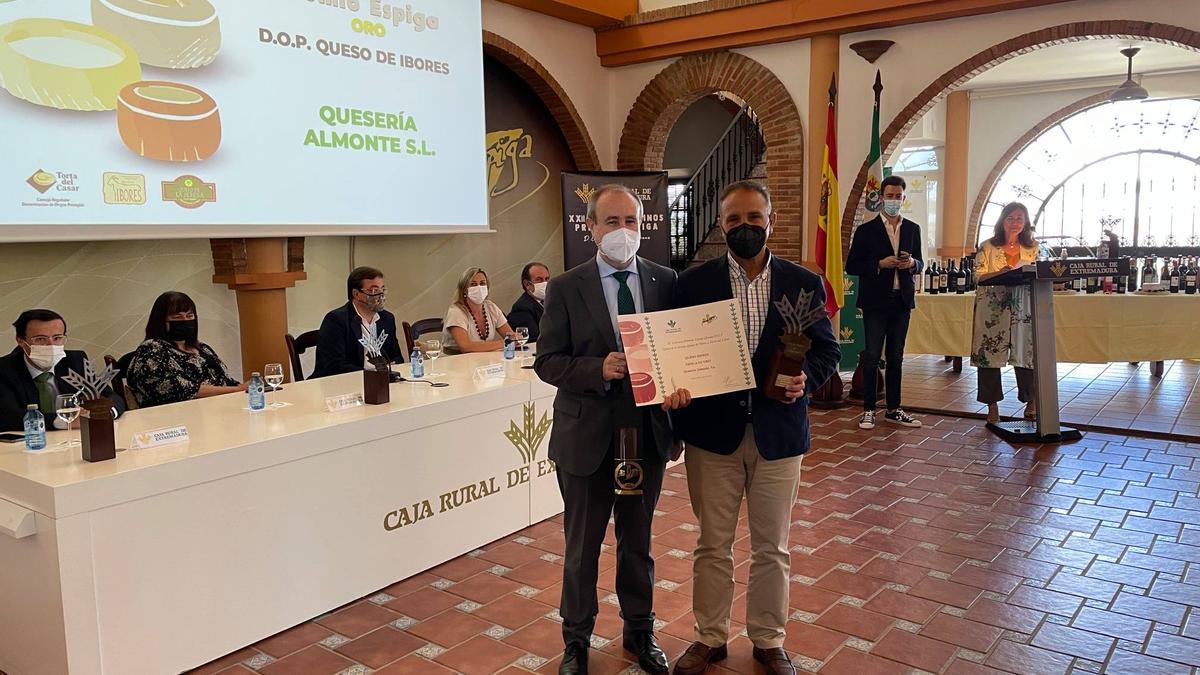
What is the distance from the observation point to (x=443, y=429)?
363cm

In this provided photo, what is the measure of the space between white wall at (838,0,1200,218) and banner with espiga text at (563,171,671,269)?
1.56m

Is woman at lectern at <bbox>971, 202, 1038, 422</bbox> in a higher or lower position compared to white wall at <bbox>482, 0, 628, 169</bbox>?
lower

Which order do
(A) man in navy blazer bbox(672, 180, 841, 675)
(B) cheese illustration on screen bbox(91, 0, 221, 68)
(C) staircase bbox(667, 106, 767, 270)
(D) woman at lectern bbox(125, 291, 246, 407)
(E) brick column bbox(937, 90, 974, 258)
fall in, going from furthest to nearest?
(E) brick column bbox(937, 90, 974, 258)
(C) staircase bbox(667, 106, 767, 270)
(B) cheese illustration on screen bbox(91, 0, 221, 68)
(D) woman at lectern bbox(125, 291, 246, 407)
(A) man in navy blazer bbox(672, 180, 841, 675)

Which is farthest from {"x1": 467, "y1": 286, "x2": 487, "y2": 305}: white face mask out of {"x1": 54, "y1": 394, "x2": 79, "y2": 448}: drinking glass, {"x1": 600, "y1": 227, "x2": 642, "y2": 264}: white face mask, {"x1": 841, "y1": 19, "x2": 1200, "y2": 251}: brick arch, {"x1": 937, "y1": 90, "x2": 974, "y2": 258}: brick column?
{"x1": 937, "y1": 90, "x2": 974, "y2": 258}: brick column

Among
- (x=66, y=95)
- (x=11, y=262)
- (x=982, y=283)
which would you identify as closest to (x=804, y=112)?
(x=982, y=283)

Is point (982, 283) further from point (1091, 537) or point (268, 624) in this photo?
point (268, 624)

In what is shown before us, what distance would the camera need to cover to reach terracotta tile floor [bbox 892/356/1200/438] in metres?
6.11

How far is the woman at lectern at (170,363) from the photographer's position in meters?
3.98

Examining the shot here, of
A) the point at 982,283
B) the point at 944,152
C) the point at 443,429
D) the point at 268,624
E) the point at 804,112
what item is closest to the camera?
the point at 268,624

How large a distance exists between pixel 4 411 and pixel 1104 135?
47.7 ft

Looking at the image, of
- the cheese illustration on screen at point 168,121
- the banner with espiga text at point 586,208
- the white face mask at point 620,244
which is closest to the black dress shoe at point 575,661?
the white face mask at point 620,244

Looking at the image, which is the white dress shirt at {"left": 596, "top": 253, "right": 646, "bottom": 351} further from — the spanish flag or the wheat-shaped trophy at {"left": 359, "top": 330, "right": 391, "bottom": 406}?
the spanish flag

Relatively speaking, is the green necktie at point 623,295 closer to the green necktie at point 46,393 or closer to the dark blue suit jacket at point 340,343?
the green necktie at point 46,393

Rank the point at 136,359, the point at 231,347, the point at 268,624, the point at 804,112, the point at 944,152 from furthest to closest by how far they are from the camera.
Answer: the point at 944,152 < the point at 804,112 < the point at 231,347 < the point at 136,359 < the point at 268,624
